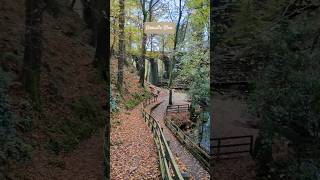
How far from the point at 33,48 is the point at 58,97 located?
3.24 feet

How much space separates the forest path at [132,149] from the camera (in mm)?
7523

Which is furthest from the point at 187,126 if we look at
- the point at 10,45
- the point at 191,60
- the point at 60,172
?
the point at 10,45

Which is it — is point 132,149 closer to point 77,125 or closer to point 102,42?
point 77,125

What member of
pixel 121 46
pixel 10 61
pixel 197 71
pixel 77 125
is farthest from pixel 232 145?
pixel 10 61

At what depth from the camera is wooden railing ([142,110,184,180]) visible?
7161 millimetres

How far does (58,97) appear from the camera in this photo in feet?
25.7

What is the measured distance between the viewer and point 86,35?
806 cm

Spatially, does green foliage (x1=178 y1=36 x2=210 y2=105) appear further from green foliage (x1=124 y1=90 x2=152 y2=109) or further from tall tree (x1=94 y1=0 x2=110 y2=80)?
tall tree (x1=94 y1=0 x2=110 y2=80)

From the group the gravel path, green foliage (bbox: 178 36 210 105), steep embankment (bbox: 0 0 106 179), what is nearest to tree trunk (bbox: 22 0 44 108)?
steep embankment (bbox: 0 0 106 179)

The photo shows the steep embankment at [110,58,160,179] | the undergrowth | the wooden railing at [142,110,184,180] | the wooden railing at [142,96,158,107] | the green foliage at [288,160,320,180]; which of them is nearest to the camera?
the undergrowth

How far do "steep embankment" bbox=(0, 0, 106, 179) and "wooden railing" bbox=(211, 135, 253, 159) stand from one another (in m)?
1.99

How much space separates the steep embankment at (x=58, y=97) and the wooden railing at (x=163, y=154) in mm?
921

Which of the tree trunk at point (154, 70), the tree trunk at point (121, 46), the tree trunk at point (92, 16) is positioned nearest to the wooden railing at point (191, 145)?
the tree trunk at point (154, 70)

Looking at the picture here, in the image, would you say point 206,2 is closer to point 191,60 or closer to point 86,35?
point 191,60
